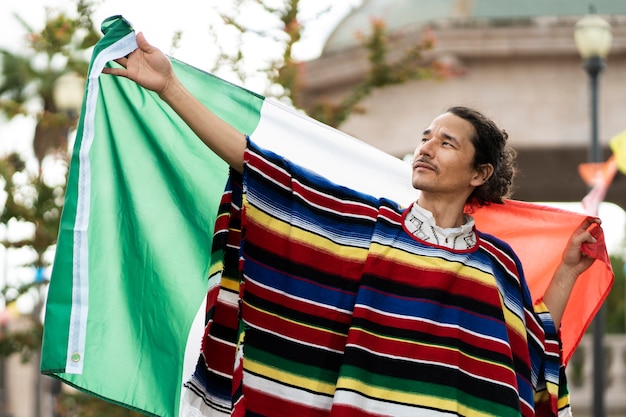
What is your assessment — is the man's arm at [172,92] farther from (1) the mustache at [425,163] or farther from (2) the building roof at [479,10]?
(2) the building roof at [479,10]

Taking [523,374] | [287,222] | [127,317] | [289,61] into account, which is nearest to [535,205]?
[523,374]

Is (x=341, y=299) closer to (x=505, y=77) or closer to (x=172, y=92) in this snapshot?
(x=172, y=92)

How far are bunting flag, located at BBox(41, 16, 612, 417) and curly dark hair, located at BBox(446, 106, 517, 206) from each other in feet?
1.31

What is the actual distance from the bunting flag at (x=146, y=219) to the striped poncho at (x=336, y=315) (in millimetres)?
365

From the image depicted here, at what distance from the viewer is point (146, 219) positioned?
4.57m

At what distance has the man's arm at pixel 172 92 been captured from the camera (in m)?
3.92

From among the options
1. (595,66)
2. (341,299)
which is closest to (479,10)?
(595,66)

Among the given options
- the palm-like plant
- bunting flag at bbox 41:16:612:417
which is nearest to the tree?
the palm-like plant

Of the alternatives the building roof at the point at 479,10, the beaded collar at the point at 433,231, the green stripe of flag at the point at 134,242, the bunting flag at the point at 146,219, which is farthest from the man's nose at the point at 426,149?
the building roof at the point at 479,10

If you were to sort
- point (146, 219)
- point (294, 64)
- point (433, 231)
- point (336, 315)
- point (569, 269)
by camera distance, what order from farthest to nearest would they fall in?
point (294, 64), point (569, 269), point (146, 219), point (433, 231), point (336, 315)

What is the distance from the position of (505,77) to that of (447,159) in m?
10.7

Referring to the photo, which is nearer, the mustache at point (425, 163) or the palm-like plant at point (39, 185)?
the mustache at point (425, 163)

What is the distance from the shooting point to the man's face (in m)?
4.26

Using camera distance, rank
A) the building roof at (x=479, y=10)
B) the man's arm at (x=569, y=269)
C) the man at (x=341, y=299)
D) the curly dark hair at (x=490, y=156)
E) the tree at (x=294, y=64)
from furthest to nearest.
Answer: the building roof at (x=479, y=10)
the tree at (x=294, y=64)
the man's arm at (x=569, y=269)
the curly dark hair at (x=490, y=156)
the man at (x=341, y=299)
